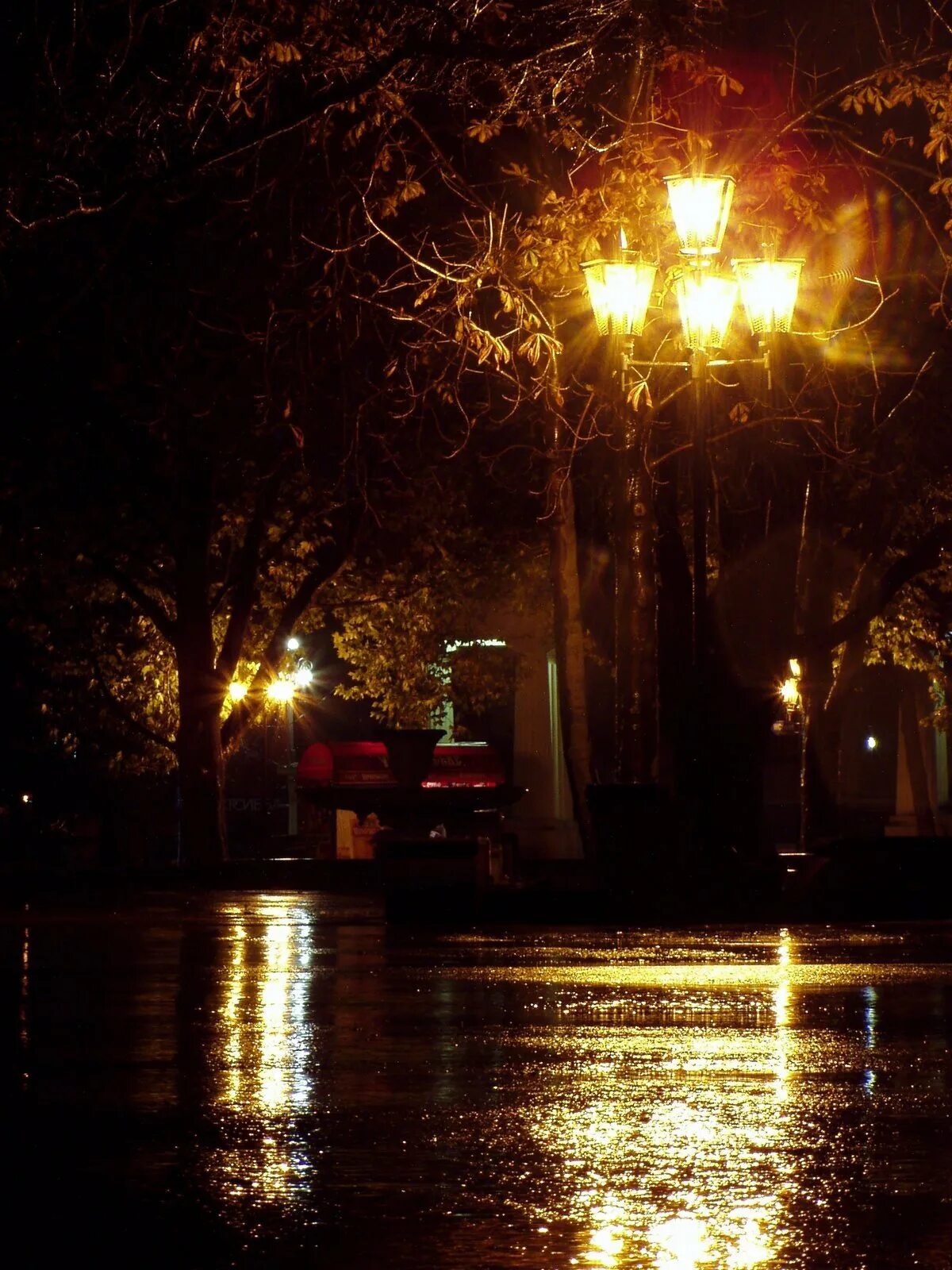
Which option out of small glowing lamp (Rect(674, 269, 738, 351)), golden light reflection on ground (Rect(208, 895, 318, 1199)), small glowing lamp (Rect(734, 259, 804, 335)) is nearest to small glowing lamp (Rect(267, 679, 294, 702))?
small glowing lamp (Rect(734, 259, 804, 335))

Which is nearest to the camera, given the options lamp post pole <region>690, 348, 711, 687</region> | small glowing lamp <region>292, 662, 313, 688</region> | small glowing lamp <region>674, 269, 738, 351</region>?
small glowing lamp <region>674, 269, 738, 351</region>

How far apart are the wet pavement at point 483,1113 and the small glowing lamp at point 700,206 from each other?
5.76 m

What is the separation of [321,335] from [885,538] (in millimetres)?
12521

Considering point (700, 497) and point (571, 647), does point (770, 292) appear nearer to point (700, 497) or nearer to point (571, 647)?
point (700, 497)

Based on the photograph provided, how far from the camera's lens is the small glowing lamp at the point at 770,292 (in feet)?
57.0

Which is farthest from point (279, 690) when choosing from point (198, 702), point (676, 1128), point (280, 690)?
point (676, 1128)

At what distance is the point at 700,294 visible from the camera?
17031mm

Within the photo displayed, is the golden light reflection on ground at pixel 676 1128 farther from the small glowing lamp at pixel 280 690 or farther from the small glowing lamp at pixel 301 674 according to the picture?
the small glowing lamp at pixel 301 674

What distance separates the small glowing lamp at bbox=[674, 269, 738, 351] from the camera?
1705 cm

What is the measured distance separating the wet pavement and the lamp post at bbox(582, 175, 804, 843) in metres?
4.68

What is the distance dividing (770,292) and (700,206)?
1.06 meters

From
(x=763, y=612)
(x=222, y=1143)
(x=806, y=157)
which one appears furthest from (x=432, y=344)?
(x=222, y=1143)

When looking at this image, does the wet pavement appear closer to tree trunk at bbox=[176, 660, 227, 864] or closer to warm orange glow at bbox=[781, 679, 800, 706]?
tree trunk at bbox=[176, 660, 227, 864]

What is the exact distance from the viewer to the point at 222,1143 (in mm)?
7262
